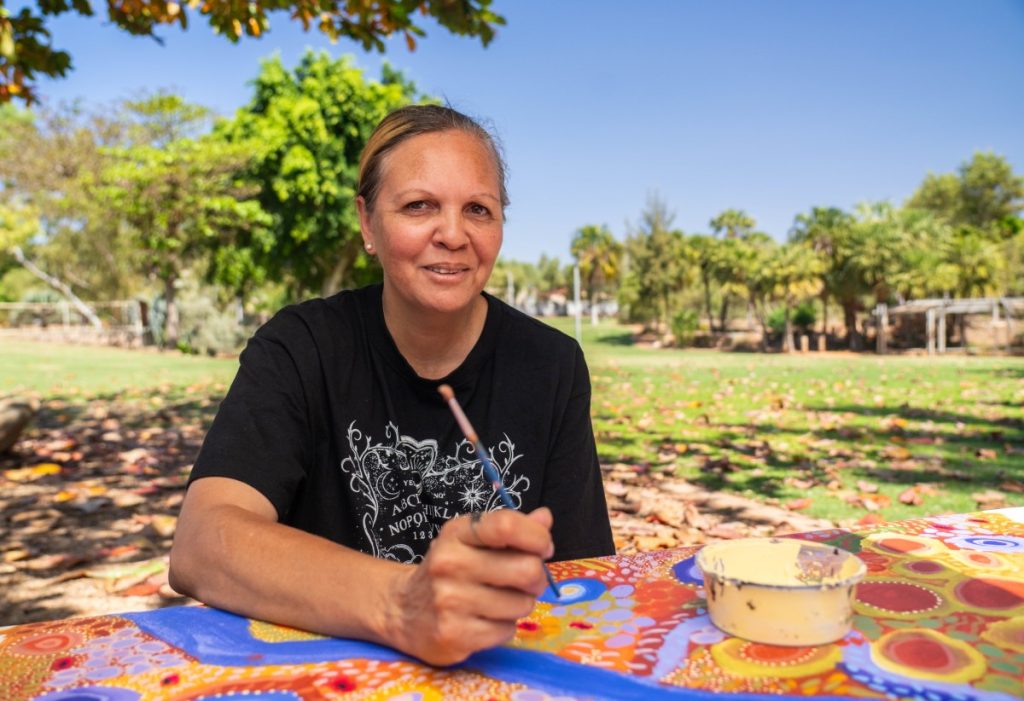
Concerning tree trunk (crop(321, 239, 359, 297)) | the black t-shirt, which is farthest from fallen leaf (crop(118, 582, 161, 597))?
tree trunk (crop(321, 239, 359, 297))

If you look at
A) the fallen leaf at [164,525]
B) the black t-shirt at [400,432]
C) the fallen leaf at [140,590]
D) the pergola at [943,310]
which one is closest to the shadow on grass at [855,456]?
the fallen leaf at [164,525]

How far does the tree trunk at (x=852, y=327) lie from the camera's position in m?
31.8

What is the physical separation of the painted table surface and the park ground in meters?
2.36

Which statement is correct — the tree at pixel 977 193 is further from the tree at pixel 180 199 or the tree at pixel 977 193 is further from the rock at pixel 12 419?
the rock at pixel 12 419

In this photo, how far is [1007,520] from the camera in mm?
1766

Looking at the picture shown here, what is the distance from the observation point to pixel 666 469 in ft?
19.2

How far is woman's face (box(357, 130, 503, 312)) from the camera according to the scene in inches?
67.6

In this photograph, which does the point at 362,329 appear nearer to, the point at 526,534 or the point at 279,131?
the point at 526,534

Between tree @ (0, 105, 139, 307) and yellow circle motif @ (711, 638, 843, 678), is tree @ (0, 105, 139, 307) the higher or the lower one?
the higher one

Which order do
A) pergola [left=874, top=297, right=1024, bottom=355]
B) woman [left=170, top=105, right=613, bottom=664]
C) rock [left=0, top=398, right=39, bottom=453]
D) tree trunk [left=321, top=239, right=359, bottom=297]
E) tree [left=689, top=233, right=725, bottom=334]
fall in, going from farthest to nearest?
tree [left=689, top=233, right=725, bottom=334]
pergola [left=874, top=297, right=1024, bottom=355]
tree trunk [left=321, top=239, right=359, bottom=297]
rock [left=0, top=398, right=39, bottom=453]
woman [left=170, top=105, right=613, bottom=664]

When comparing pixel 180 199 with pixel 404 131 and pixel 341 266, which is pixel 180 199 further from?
pixel 404 131

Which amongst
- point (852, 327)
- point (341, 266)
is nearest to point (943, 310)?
point (852, 327)

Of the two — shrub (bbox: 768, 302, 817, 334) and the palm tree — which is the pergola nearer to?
the palm tree

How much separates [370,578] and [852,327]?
34.2 meters
